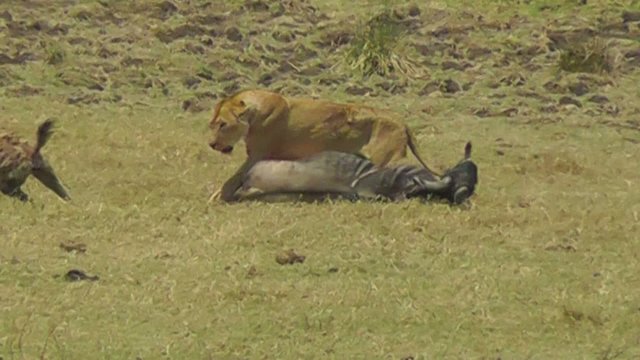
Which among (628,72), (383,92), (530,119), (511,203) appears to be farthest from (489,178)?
(628,72)

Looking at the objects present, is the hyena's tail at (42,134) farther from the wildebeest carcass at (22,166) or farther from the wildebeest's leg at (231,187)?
the wildebeest's leg at (231,187)

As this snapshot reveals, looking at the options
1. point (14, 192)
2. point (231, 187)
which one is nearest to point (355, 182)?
point (231, 187)

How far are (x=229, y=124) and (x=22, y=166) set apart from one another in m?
1.27

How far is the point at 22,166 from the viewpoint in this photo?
830cm

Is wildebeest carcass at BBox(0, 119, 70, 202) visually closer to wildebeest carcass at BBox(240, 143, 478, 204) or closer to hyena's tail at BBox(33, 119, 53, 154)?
hyena's tail at BBox(33, 119, 53, 154)

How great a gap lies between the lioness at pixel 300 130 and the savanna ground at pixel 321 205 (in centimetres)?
46

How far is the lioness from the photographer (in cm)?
890

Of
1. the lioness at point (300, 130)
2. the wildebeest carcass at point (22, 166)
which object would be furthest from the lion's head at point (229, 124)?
the wildebeest carcass at point (22, 166)

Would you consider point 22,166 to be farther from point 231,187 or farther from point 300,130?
point 300,130

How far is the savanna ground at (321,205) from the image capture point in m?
6.04

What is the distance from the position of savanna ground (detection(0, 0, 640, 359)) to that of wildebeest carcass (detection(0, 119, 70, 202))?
242 millimetres

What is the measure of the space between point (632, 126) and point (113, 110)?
4226 millimetres

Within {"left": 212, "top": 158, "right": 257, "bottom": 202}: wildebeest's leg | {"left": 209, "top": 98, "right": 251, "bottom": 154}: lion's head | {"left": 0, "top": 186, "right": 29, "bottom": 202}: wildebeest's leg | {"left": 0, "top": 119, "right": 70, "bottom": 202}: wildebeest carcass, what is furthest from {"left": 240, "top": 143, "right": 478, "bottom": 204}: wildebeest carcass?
{"left": 0, "top": 186, "right": 29, "bottom": 202}: wildebeest's leg

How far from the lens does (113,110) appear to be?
12164mm
